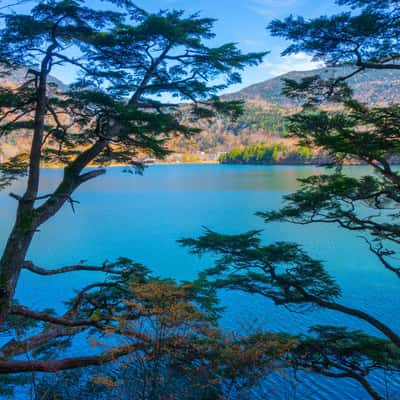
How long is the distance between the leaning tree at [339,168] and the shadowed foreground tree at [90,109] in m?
0.96

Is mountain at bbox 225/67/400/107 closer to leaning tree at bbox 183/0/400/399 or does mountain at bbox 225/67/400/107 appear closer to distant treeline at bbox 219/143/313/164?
leaning tree at bbox 183/0/400/399

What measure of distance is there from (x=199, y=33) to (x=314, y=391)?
17.4 feet

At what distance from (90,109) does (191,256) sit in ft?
26.7

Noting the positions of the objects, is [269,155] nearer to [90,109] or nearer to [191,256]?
[191,256]

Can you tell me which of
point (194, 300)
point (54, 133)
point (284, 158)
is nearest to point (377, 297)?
point (194, 300)

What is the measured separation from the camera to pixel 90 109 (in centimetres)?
432

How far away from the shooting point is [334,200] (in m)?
4.43

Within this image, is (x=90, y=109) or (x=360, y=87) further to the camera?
(x=360, y=87)

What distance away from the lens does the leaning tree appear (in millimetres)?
3498

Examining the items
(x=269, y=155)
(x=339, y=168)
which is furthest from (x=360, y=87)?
(x=339, y=168)

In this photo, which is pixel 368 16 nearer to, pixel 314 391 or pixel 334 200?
pixel 334 200

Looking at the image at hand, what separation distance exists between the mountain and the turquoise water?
10.1ft

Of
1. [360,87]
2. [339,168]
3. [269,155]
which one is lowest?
[339,168]

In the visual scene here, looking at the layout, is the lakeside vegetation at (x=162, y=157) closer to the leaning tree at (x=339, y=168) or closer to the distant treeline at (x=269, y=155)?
the leaning tree at (x=339, y=168)
